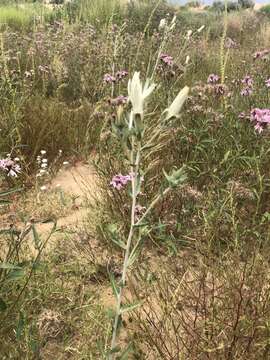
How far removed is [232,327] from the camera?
1739 millimetres

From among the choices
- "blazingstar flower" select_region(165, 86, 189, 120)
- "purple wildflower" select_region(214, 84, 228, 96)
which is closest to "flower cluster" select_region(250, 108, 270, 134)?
"purple wildflower" select_region(214, 84, 228, 96)

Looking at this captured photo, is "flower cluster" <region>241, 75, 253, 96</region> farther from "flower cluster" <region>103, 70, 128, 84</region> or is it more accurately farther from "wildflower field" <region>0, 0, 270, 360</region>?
"flower cluster" <region>103, 70, 128, 84</region>

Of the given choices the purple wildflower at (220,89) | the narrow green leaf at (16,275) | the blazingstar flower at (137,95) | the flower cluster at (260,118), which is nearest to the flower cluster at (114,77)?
the purple wildflower at (220,89)

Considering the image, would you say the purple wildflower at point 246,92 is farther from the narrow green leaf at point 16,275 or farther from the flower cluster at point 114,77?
the narrow green leaf at point 16,275

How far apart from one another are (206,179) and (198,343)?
1.50 meters

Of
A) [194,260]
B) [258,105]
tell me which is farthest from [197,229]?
[258,105]

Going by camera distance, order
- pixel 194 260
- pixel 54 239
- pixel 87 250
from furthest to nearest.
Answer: pixel 54 239 → pixel 87 250 → pixel 194 260

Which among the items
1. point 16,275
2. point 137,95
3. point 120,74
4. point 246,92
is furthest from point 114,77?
point 137,95

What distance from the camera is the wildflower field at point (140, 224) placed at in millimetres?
1724

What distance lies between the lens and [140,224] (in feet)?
4.37

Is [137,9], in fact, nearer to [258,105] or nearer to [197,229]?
[258,105]

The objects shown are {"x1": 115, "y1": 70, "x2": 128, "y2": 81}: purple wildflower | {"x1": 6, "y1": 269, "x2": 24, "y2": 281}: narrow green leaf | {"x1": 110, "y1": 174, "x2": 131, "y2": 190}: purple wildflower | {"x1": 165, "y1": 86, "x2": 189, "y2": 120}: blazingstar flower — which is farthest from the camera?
{"x1": 115, "y1": 70, "x2": 128, "y2": 81}: purple wildflower

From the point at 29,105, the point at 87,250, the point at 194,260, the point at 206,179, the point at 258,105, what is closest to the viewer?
the point at 194,260

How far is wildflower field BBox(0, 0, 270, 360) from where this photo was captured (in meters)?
1.72
